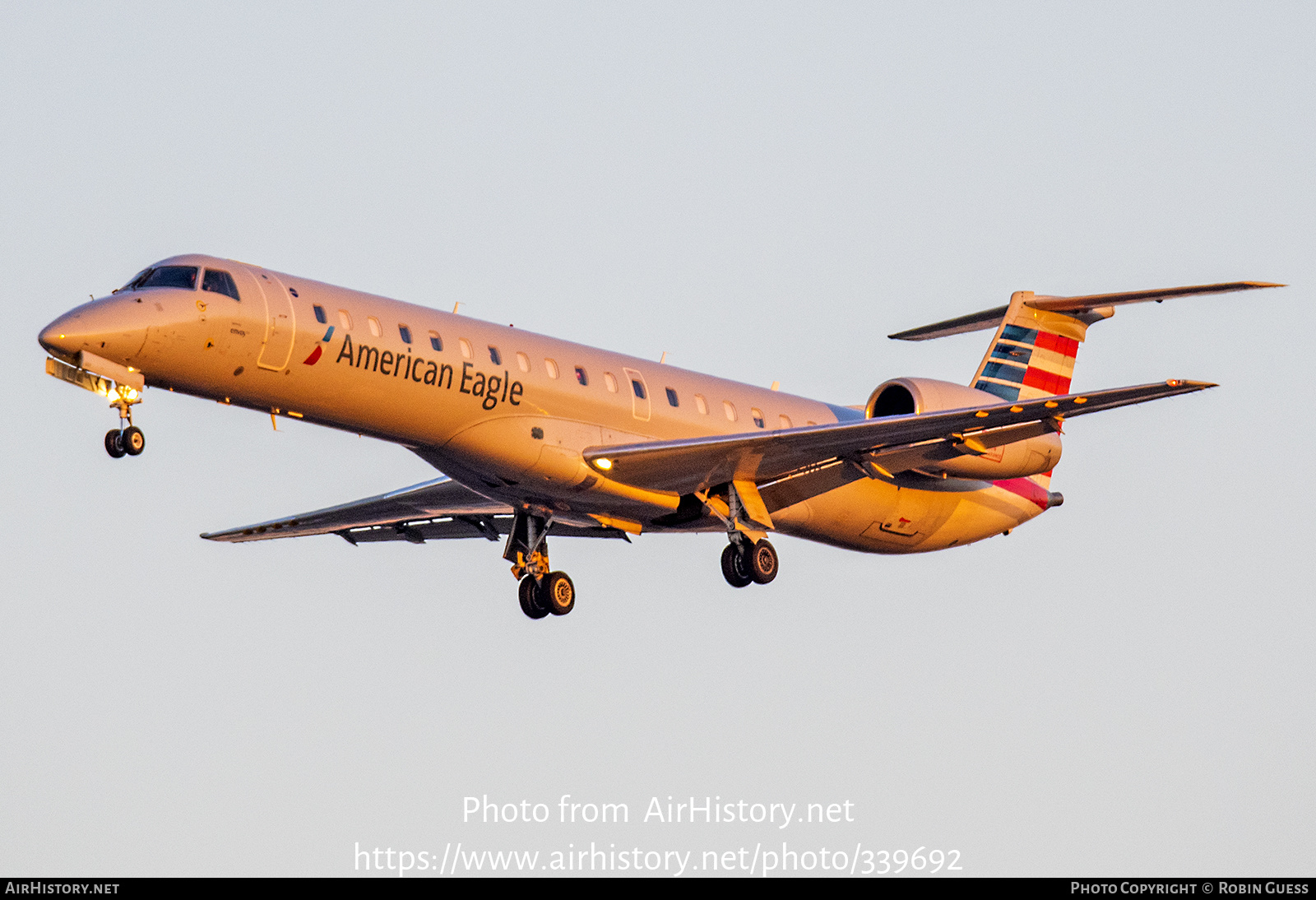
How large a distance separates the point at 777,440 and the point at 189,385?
291 inches

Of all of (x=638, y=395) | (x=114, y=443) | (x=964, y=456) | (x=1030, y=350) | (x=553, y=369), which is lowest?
(x=114, y=443)

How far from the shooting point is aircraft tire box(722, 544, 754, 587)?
2553cm

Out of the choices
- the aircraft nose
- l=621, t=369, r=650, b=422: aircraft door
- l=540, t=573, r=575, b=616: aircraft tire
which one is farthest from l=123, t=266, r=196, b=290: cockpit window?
l=540, t=573, r=575, b=616: aircraft tire

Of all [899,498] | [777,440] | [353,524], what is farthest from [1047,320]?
[353,524]

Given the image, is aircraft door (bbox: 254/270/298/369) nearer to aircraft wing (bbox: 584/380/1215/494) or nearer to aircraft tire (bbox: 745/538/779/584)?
aircraft wing (bbox: 584/380/1215/494)

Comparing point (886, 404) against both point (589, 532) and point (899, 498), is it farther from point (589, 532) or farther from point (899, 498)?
point (589, 532)

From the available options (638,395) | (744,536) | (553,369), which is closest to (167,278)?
(553,369)

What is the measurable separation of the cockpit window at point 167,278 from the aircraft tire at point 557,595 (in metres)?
6.88

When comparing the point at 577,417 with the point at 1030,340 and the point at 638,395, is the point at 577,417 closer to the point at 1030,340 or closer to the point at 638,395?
the point at 638,395

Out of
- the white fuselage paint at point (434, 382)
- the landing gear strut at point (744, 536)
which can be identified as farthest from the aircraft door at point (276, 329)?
the landing gear strut at point (744, 536)

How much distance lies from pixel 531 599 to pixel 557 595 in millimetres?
413

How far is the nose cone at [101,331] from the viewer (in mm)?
21016

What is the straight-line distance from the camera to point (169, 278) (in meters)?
22.2

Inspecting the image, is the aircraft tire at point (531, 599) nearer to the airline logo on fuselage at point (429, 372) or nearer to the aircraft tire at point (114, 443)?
the airline logo on fuselage at point (429, 372)
